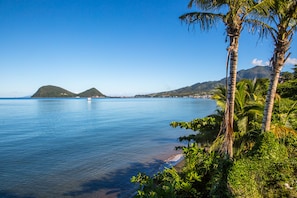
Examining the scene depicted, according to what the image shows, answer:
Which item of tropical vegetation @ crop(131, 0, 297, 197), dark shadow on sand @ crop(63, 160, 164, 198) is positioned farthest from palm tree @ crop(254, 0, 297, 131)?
dark shadow on sand @ crop(63, 160, 164, 198)

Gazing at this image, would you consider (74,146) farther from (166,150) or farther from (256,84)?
(256,84)

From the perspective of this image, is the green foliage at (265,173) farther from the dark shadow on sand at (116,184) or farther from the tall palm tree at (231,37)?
the dark shadow on sand at (116,184)

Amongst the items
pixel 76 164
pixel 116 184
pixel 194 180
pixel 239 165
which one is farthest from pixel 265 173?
pixel 76 164

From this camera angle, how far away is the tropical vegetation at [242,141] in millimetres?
4340

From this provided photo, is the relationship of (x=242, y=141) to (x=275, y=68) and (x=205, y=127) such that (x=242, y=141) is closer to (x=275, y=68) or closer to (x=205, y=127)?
(x=205, y=127)

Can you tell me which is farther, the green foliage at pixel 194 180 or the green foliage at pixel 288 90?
the green foliage at pixel 288 90

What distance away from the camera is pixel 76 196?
31.1 feet

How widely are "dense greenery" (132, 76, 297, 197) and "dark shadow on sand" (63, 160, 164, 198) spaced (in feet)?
14.5

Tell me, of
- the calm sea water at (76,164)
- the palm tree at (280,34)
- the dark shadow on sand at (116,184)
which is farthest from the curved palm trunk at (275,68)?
the calm sea water at (76,164)

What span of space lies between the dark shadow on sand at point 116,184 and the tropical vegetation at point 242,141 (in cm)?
385

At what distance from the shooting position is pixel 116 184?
10719 mm

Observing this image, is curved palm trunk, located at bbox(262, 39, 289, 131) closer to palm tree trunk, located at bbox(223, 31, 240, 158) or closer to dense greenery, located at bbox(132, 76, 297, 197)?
dense greenery, located at bbox(132, 76, 297, 197)

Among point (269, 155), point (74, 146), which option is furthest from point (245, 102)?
point (74, 146)

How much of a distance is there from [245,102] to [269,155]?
2.71m
